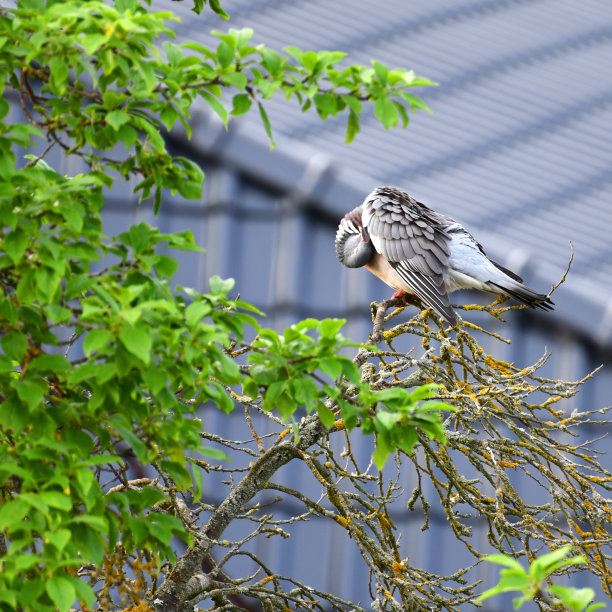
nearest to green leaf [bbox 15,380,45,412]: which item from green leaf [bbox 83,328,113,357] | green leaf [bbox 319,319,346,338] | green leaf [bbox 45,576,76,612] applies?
green leaf [bbox 83,328,113,357]

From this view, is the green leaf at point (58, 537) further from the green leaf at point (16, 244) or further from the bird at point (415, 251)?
the bird at point (415, 251)

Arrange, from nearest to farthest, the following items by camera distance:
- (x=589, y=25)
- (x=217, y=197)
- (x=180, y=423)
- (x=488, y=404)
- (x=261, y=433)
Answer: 1. (x=180, y=423)
2. (x=488, y=404)
3. (x=261, y=433)
4. (x=217, y=197)
5. (x=589, y=25)

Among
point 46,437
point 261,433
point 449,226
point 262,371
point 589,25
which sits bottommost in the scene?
point 261,433

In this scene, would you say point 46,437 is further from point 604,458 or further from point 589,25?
point 589,25

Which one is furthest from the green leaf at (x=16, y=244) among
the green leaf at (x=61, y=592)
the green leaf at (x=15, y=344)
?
the green leaf at (x=61, y=592)

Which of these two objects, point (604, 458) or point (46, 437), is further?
point (604, 458)

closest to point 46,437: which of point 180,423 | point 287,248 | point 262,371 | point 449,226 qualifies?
point 180,423

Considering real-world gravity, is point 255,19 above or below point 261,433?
above

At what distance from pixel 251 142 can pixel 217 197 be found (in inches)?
17.4

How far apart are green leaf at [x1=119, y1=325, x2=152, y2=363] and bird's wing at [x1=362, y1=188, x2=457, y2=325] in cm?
243

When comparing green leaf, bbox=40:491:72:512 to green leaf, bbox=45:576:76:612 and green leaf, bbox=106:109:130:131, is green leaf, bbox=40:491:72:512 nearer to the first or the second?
green leaf, bbox=45:576:76:612

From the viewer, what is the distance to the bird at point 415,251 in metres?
4.59

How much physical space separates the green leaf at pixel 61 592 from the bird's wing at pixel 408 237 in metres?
2.56

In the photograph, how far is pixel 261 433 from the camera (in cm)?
678
